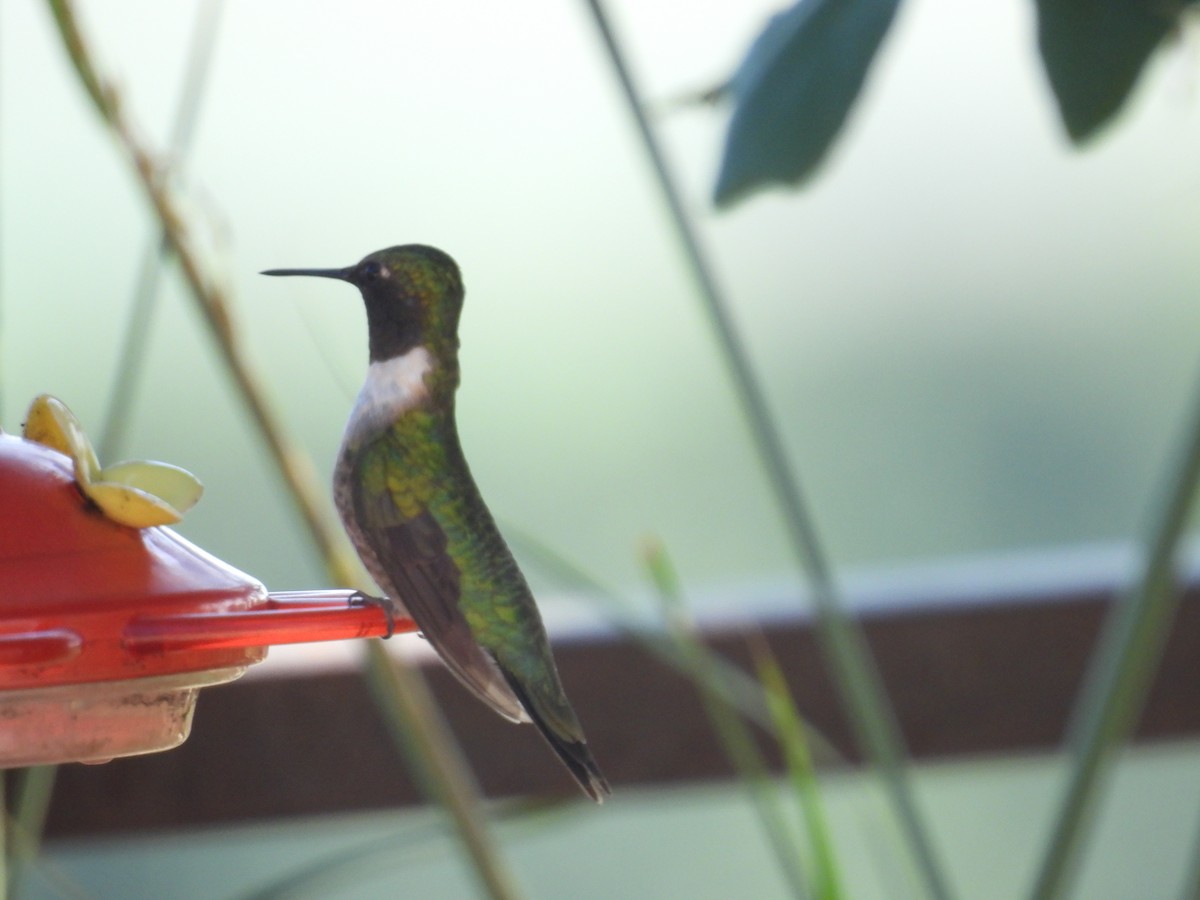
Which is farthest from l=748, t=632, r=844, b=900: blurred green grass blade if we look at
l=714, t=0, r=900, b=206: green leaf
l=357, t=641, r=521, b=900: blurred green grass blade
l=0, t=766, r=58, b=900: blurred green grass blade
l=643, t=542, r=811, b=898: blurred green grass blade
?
l=0, t=766, r=58, b=900: blurred green grass blade

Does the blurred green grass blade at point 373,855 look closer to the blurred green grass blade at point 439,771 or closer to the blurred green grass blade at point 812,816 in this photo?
the blurred green grass blade at point 439,771

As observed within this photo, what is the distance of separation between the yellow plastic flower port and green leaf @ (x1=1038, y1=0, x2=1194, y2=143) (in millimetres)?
508

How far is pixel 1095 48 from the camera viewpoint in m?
0.78

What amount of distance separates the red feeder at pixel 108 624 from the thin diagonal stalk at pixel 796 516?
11.2 inches

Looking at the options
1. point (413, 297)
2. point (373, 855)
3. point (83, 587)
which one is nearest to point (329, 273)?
point (413, 297)

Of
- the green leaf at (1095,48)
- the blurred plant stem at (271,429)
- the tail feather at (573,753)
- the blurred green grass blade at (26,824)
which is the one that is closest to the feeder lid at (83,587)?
the tail feather at (573,753)

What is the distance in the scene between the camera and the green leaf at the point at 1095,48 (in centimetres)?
77

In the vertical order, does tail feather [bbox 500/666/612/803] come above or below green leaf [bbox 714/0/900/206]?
below

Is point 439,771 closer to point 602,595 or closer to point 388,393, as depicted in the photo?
point 602,595

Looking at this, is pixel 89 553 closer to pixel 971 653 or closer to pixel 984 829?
pixel 971 653

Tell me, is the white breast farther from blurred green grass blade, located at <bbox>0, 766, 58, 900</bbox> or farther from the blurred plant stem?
blurred green grass blade, located at <bbox>0, 766, 58, 900</bbox>

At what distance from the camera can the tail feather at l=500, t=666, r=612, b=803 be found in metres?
0.50

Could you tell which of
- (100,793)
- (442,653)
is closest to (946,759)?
(100,793)

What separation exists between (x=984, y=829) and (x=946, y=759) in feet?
2.71
